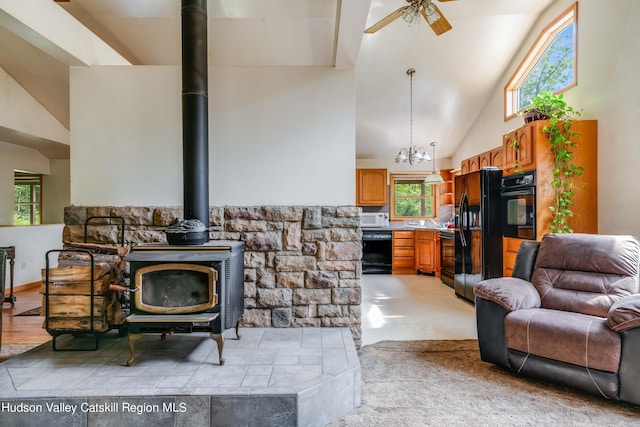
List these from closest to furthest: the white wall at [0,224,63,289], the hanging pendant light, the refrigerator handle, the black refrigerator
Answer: the black refrigerator → the refrigerator handle → the white wall at [0,224,63,289] → the hanging pendant light

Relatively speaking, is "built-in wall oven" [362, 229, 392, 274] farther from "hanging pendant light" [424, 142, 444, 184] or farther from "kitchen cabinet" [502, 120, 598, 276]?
"kitchen cabinet" [502, 120, 598, 276]

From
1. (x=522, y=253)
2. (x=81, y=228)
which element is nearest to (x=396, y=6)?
(x=522, y=253)

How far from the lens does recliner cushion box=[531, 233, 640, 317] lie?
91.7 inches

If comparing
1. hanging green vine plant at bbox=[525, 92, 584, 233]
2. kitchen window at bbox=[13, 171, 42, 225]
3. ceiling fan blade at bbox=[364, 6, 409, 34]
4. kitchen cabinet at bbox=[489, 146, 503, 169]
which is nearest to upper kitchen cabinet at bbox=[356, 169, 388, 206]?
kitchen cabinet at bbox=[489, 146, 503, 169]

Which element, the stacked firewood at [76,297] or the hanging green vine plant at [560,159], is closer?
the stacked firewood at [76,297]

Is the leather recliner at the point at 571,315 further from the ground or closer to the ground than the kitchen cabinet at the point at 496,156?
closer to the ground

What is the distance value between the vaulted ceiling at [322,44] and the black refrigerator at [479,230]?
5.81 ft

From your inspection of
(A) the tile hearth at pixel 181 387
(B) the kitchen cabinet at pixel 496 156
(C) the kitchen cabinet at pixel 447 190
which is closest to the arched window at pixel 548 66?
(B) the kitchen cabinet at pixel 496 156

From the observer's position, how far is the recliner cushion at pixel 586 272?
233 centimetres

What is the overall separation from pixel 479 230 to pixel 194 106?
3.53 metres

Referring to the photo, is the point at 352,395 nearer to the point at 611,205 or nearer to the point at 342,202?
the point at 342,202

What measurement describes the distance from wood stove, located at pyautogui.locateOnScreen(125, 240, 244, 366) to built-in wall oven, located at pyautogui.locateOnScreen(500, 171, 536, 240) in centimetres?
301

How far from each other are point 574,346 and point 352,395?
53.3 inches

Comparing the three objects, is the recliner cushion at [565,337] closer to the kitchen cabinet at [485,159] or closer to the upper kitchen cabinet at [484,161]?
the upper kitchen cabinet at [484,161]
